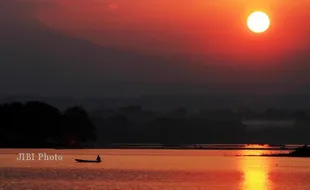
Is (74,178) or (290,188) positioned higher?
(74,178)

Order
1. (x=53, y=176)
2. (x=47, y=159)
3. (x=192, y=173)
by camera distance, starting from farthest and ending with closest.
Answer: (x=47, y=159) → (x=192, y=173) → (x=53, y=176)

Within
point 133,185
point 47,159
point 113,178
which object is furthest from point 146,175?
point 47,159

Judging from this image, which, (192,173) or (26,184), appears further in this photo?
(192,173)

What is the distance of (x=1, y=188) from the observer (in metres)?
84.4

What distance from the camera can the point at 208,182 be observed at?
99375 mm

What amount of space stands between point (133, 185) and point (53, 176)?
65.4ft

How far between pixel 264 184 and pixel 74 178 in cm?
2634

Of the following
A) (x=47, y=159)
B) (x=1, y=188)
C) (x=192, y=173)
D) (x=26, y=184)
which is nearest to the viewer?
(x=1, y=188)

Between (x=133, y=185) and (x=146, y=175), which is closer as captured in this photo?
(x=133, y=185)

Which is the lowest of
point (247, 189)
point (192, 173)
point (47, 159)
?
point (247, 189)

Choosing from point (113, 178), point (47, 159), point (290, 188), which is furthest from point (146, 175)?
point (47, 159)

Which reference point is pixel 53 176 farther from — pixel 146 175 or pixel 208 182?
pixel 208 182

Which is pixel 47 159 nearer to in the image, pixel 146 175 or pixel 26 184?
pixel 146 175

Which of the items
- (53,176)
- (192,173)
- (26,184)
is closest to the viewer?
(26,184)
